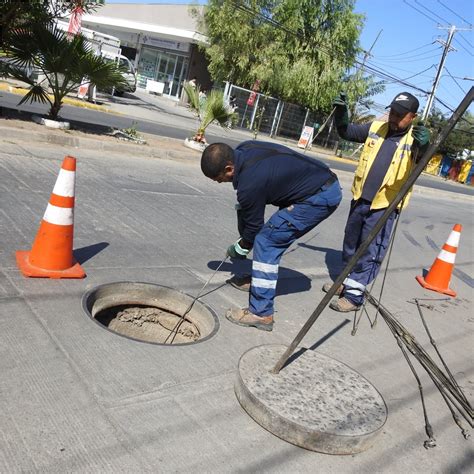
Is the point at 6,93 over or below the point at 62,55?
below

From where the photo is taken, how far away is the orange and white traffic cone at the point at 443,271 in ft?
21.1

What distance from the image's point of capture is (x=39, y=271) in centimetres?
387

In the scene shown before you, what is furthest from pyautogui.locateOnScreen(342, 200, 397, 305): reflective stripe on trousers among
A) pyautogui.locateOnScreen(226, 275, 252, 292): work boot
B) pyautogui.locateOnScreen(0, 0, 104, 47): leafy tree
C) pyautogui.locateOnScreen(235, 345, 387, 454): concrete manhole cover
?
pyautogui.locateOnScreen(0, 0, 104, 47): leafy tree

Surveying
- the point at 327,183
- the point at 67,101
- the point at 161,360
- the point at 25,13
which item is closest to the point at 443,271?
the point at 327,183

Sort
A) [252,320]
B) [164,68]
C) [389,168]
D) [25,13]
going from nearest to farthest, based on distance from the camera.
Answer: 1. [252,320]
2. [389,168]
3. [25,13]
4. [164,68]

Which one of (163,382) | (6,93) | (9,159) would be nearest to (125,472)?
(163,382)

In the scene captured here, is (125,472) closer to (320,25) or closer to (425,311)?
(425,311)

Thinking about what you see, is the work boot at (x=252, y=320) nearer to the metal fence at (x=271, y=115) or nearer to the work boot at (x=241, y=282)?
the work boot at (x=241, y=282)

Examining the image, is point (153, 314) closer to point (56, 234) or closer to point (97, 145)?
point (56, 234)

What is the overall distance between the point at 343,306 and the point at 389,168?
4.42ft

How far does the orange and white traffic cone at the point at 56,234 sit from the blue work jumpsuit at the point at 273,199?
133 cm

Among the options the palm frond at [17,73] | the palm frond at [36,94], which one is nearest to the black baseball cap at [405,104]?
the palm frond at [36,94]

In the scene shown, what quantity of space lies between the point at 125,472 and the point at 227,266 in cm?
319

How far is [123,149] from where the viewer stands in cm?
1021
